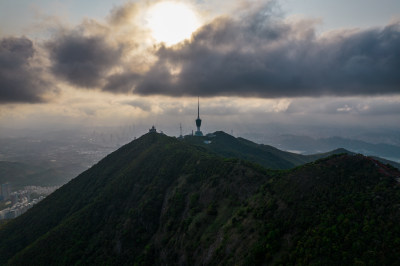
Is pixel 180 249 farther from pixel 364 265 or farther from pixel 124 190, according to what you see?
pixel 124 190

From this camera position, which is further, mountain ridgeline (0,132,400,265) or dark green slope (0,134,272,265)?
dark green slope (0,134,272,265)

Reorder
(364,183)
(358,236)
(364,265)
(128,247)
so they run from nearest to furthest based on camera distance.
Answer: (364,265) → (358,236) → (364,183) → (128,247)

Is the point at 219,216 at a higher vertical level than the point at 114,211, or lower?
higher

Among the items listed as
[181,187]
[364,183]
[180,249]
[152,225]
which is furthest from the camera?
[181,187]

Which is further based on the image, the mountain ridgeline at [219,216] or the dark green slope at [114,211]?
the dark green slope at [114,211]

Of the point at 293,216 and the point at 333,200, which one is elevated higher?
the point at 333,200

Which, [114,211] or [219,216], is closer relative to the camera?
[219,216]

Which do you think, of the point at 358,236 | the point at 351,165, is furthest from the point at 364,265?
the point at 351,165

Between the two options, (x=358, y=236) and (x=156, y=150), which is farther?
(x=156, y=150)
